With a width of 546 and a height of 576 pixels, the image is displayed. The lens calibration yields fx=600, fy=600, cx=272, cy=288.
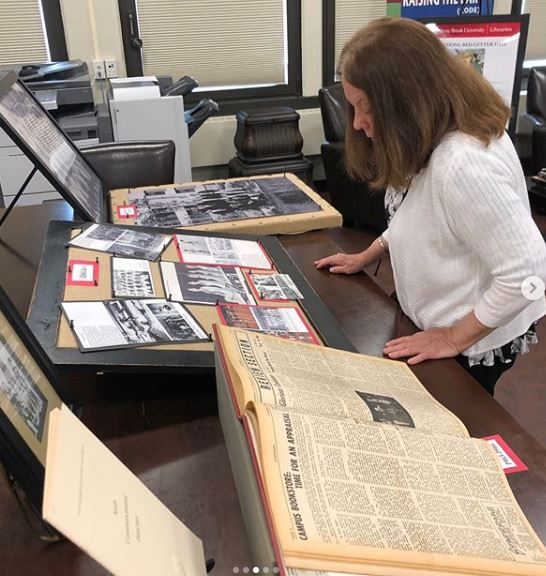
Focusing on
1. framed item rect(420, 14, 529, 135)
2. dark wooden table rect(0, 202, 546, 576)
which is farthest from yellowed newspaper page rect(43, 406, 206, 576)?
framed item rect(420, 14, 529, 135)

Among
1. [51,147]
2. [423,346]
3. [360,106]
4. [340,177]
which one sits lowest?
[340,177]

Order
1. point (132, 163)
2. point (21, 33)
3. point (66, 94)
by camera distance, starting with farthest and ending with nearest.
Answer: point (21, 33)
point (66, 94)
point (132, 163)

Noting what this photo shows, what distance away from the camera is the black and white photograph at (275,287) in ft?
3.86

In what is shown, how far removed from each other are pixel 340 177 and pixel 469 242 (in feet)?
8.70

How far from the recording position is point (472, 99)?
3.68 ft

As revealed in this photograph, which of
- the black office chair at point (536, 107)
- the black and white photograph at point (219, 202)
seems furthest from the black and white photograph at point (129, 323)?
the black office chair at point (536, 107)

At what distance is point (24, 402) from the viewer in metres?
0.69

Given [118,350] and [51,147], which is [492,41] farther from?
[118,350]

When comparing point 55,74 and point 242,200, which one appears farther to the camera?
point 55,74

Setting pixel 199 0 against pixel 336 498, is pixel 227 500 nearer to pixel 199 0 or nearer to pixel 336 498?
pixel 336 498

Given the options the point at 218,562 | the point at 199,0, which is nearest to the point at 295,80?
the point at 199,0

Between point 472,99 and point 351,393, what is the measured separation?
2.10 feet

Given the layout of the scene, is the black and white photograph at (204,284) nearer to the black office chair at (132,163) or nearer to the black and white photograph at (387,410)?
the black and white photograph at (387,410)

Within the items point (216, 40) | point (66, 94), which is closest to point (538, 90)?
point (216, 40)
